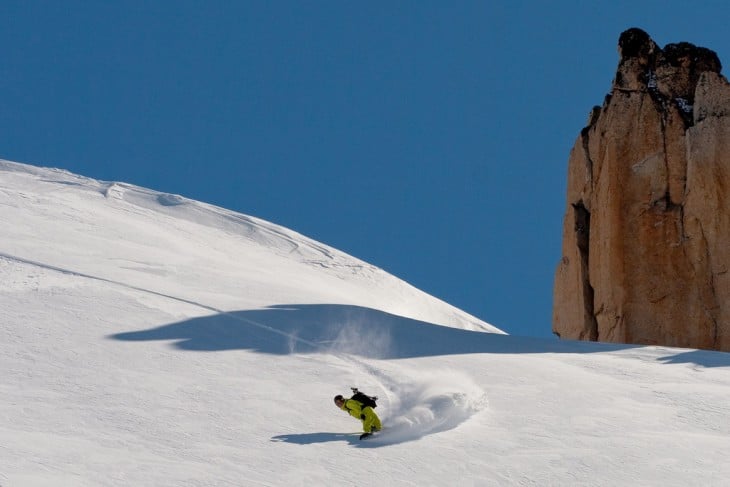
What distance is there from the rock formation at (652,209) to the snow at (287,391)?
6.94 meters

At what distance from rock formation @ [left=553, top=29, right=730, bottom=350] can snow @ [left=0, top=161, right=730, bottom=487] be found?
6.94m

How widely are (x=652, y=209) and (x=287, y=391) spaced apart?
16.3m

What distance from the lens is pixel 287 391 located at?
20047mm

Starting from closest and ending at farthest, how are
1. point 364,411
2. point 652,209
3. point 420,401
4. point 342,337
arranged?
point 364,411
point 420,401
point 342,337
point 652,209

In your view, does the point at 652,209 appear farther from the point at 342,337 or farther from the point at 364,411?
the point at 364,411

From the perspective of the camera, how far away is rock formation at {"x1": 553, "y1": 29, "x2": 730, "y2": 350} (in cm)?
3281

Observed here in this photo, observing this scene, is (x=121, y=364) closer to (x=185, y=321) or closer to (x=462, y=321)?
(x=185, y=321)

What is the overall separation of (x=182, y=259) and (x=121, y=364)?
41.9 ft

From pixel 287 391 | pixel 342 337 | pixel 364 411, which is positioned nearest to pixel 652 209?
pixel 342 337

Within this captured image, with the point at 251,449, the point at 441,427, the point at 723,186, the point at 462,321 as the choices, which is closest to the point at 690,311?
the point at 723,186

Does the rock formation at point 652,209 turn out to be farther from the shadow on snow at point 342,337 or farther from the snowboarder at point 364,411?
the snowboarder at point 364,411

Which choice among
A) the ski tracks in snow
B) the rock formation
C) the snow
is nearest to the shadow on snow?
the snow

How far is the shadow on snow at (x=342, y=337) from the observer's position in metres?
23.2

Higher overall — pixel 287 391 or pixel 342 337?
pixel 342 337
